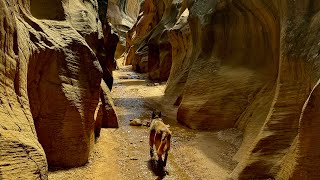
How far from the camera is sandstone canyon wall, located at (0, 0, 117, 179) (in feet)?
17.4

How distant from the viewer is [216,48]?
50.7 feet

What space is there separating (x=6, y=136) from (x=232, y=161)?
22.0ft

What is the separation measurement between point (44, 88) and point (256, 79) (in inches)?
300

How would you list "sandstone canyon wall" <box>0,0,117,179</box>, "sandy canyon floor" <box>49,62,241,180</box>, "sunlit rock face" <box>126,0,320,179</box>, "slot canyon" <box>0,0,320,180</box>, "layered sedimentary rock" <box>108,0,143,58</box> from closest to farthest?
1. "sandstone canyon wall" <box>0,0,117,179</box>
2. "slot canyon" <box>0,0,320,180</box>
3. "sunlit rock face" <box>126,0,320,179</box>
4. "sandy canyon floor" <box>49,62,241,180</box>
5. "layered sedimentary rock" <box>108,0,143,58</box>

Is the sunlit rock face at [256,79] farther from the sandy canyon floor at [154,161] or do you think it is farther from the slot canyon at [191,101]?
the sandy canyon floor at [154,161]

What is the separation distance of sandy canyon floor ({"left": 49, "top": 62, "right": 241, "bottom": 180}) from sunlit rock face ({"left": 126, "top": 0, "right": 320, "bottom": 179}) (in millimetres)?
558

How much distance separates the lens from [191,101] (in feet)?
48.0

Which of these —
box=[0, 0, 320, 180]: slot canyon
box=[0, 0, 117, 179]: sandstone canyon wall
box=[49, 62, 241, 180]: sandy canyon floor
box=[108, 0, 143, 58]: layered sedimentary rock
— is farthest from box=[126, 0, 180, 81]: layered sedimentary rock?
box=[0, 0, 117, 179]: sandstone canyon wall

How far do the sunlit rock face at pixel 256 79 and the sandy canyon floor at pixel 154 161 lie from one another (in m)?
0.56

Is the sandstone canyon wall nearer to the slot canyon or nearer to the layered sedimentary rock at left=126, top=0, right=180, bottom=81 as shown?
the slot canyon

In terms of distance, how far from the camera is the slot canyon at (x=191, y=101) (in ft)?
20.4

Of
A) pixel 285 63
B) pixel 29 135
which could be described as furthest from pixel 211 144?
pixel 29 135

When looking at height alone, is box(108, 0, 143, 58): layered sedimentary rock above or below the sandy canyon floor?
above

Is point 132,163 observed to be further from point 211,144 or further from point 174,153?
point 211,144
